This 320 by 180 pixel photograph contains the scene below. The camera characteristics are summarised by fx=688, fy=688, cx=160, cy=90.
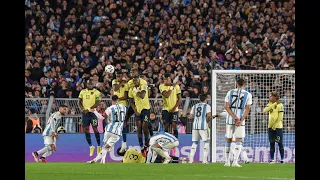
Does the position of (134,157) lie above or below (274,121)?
below

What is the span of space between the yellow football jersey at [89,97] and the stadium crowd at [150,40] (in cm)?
366

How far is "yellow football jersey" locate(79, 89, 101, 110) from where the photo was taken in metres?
19.4

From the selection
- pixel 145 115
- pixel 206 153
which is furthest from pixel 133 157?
pixel 206 153

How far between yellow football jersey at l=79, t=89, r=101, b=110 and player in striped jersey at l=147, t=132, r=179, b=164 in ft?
9.16

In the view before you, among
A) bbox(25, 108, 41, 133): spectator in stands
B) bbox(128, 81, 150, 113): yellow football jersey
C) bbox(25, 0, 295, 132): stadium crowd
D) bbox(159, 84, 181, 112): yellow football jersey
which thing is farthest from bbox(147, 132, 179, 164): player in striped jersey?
bbox(25, 0, 295, 132): stadium crowd

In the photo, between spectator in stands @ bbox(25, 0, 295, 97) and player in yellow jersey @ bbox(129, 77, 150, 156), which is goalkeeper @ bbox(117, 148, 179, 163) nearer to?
player in yellow jersey @ bbox(129, 77, 150, 156)

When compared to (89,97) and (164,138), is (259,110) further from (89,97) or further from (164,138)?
(89,97)

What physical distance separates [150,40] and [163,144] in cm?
1085

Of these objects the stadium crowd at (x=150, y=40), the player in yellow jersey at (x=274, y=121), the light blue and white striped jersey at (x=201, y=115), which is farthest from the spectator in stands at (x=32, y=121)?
the player in yellow jersey at (x=274, y=121)

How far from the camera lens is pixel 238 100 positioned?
15.7 meters

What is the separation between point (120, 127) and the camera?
17.2 meters
